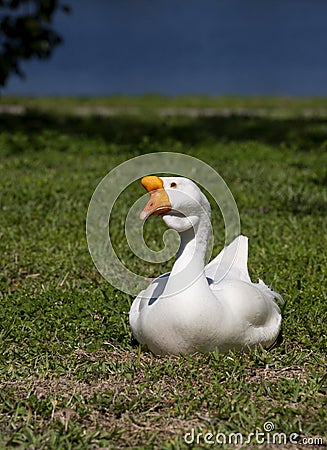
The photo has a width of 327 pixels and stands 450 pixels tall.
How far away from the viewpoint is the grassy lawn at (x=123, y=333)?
3.10 m

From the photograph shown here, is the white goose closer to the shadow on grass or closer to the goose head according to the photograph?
the goose head

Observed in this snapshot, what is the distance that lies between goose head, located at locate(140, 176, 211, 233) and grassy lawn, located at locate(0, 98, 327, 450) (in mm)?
736

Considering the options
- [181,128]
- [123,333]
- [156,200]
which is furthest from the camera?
[181,128]

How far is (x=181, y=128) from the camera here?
1174cm

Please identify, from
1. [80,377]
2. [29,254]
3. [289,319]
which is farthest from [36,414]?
[29,254]

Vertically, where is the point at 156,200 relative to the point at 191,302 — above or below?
above

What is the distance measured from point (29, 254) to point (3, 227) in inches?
30.5

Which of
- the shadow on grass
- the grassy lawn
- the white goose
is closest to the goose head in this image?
the white goose

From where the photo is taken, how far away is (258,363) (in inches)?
143

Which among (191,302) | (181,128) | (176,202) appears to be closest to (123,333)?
(191,302)

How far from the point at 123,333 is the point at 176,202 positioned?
3.49 feet

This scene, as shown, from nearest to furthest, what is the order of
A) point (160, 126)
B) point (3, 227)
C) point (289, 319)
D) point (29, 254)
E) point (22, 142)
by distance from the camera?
point (289, 319) → point (29, 254) → point (3, 227) → point (22, 142) → point (160, 126)

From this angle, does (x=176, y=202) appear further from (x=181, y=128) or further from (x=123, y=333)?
(x=181, y=128)

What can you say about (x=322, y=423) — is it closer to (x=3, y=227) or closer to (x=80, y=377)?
(x=80, y=377)
